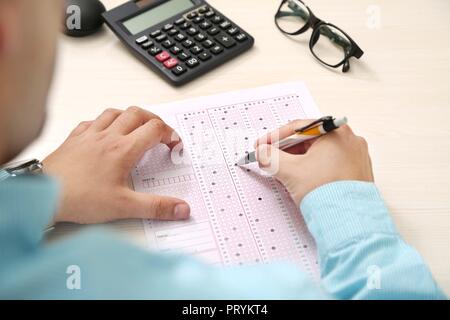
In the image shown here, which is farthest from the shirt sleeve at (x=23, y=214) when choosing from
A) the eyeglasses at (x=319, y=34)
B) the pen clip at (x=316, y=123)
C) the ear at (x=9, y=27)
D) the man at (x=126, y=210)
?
the eyeglasses at (x=319, y=34)

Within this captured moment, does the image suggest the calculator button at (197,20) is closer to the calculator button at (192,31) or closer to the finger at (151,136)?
the calculator button at (192,31)

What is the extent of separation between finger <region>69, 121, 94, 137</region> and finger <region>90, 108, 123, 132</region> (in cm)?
1

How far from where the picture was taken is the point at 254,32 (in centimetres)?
97

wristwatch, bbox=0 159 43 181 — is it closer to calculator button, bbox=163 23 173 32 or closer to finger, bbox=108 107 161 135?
finger, bbox=108 107 161 135

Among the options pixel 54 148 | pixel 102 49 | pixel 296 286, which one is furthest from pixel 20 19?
pixel 102 49

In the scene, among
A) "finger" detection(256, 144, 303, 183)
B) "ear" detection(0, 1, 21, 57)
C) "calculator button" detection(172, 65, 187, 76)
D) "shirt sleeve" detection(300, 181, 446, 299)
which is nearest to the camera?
"ear" detection(0, 1, 21, 57)

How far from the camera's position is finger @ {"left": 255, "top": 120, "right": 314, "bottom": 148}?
30.6 inches

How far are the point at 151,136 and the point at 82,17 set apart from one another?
0.28m

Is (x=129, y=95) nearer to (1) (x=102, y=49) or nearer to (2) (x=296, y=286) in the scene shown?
(1) (x=102, y=49)

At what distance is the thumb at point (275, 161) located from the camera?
0.74m

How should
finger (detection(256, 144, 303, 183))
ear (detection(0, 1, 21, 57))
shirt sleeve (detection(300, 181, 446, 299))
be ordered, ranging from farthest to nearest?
1. finger (detection(256, 144, 303, 183))
2. shirt sleeve (detection(300, 181, 446, 299))
3. ear (detection(0, 1, 21, 57))

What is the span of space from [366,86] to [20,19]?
62 cm

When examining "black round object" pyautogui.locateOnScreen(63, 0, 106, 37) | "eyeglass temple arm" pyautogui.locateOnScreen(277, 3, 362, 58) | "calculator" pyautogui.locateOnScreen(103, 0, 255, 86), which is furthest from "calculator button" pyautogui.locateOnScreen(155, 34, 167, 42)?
"eyeglass temple arm" pyautogui.locateOnScreen(277, 3, 362, 58)

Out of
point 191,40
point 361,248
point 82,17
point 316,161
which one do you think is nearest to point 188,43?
point 191,40
